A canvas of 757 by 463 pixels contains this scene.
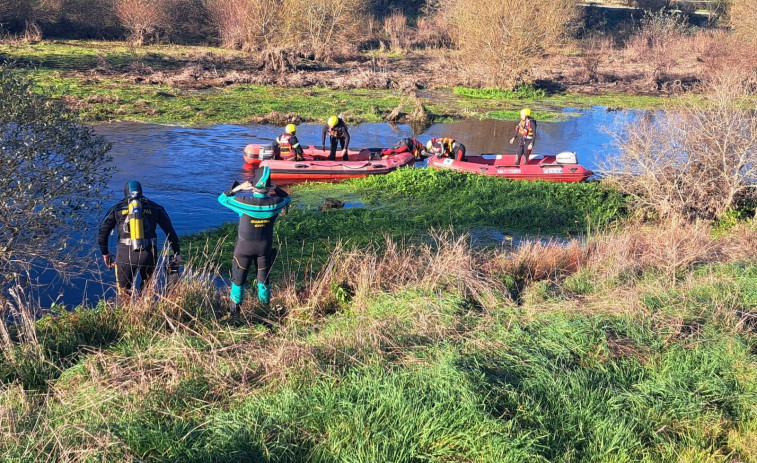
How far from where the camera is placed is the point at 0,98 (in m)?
6.57

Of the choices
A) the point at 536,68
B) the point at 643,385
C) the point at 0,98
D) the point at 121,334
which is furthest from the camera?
the point at 536,68

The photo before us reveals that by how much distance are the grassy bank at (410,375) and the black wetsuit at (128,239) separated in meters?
0.61

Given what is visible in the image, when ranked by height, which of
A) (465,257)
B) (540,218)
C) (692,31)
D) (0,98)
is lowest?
(540,218)

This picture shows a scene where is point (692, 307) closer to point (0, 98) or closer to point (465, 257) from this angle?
point (465, 257)

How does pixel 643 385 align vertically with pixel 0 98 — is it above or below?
below

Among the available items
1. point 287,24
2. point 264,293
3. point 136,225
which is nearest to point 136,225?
point 136,225

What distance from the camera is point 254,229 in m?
7.04

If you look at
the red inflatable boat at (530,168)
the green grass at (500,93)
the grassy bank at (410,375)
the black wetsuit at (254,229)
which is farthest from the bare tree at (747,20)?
the black wetsuit at (254,229)

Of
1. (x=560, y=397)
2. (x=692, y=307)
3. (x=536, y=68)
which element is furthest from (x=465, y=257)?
(x=536, y=68)

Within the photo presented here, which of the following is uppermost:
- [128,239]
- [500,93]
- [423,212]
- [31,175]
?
[31,175]

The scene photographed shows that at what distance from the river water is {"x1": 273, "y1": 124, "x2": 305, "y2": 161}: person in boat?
1.02 metres

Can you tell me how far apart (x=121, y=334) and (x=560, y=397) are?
398 cm

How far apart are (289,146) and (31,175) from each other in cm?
899

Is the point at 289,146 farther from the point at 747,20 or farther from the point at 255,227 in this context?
the point at 747,20
